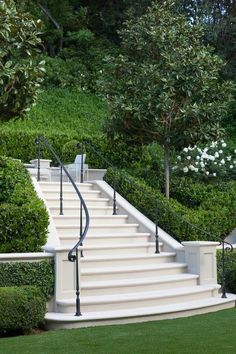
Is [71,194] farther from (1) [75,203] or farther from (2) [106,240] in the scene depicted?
(2) [106,240]

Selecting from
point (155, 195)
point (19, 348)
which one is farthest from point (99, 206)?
point (19, 348)

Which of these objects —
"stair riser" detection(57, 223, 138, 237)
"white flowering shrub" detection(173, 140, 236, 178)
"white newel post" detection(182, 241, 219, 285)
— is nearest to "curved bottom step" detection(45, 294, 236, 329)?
"white newel post" detection(182, 241, 219, 285)

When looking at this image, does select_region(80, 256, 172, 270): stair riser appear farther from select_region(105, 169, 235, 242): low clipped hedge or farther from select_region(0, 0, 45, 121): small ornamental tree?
select_region(0, 0, 45, 121): small ornamental tree

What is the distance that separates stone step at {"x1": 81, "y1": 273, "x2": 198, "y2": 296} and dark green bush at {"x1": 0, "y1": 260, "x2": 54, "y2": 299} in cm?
61

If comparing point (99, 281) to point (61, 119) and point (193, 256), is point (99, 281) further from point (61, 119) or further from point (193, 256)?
point (61, 119)

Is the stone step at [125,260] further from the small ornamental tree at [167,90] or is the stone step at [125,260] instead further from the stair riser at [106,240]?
the small ornamental tree at [167,90]

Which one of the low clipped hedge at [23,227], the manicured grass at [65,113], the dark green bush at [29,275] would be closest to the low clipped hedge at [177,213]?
the low clipped hedge at [23,227]

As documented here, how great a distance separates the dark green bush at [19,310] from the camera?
7738 mm

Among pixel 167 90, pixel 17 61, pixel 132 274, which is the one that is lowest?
pixel 132 274

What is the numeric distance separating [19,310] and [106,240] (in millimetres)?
3483

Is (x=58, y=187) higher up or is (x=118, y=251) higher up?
(x=58, y=187)

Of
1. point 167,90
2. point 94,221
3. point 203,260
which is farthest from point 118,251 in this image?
point 167,90

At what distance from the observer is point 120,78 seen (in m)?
14.6

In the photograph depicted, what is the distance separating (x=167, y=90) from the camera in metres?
13.6
